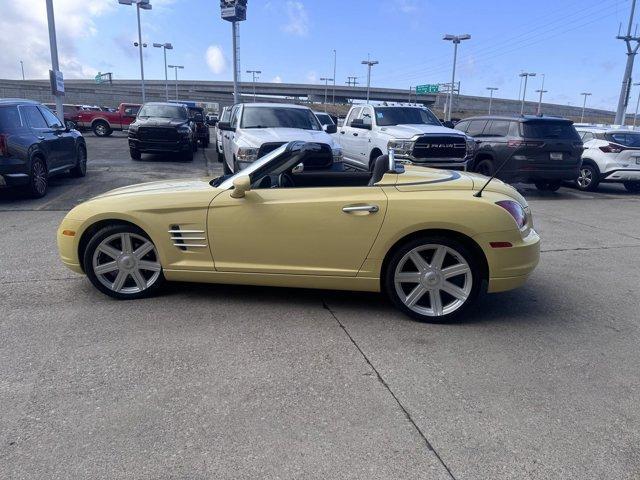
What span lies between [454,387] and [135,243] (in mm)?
2976

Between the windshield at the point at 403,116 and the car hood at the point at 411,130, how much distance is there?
15.8 inches

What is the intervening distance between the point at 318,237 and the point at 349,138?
10.3 m

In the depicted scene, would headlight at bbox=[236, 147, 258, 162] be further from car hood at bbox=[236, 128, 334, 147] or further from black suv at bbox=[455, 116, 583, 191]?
black suv at bbox=[455, 116, 583, 191]

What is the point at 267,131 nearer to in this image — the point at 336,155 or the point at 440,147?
the point at 336,155

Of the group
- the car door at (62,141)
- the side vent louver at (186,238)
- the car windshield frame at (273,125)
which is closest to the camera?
the side vent louver at (186,238)

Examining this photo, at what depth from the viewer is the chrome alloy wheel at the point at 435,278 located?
409cm

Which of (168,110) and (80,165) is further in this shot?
(168,110)

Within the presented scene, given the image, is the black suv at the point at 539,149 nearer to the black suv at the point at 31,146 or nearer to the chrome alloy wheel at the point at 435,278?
the chrome alloy wheel at the point at 435,278

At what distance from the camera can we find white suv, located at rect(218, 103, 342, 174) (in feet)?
31.5

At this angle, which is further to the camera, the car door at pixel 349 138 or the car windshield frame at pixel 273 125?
the car door at pixel 349 138

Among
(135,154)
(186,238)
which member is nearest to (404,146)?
(186,238)

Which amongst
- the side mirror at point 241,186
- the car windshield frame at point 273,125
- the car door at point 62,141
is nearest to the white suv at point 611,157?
the car windshield frame at point 273,125

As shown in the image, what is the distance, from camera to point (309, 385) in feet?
10.4

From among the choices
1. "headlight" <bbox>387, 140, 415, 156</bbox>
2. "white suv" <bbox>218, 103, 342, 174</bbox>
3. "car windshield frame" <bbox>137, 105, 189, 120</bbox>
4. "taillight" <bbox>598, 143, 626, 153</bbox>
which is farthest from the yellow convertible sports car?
"car windshield frame" <bbox>137, 105, 189, 120</bbox>
